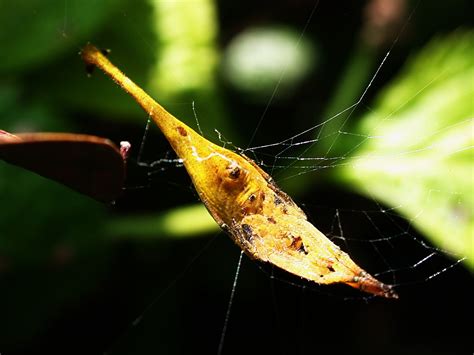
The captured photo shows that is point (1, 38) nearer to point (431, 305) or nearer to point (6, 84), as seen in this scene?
point (6, 84)

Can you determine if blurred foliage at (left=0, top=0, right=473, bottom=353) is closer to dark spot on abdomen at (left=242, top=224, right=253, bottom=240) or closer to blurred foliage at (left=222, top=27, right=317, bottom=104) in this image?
blurred foliage at (left=222, top=27, right=317, bottom=104)

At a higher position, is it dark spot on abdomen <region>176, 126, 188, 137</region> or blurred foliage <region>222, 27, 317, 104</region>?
blurred foliage <region>222, 27, 317, 104</region>

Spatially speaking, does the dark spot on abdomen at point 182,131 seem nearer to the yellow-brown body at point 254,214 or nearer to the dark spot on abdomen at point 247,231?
the yellow-brown body at point 254,214

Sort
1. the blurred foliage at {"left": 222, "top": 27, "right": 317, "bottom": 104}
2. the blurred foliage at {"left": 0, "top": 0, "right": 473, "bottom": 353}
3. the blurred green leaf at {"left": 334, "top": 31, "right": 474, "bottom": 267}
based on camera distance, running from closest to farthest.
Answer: the blurred green leaf at {"left": 334, "top": 31, "right": 474, "bottom": 267}
the blurred foliage at {"left": 0, "top": 0, "right": 473, "bottom": 353}
the blurred foliage at {"left": 222, "top": 27, "right": 317, "bottom": 104}

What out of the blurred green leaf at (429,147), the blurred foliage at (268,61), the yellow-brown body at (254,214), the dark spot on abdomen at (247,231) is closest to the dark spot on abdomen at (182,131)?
the yellow-brown body at (254,214)

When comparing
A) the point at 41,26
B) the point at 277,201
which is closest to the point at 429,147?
the point at 277,201

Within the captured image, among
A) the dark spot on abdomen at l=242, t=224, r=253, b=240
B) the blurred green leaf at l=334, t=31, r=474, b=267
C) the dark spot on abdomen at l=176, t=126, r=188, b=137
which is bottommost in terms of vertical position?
the dark spot on abdomen at l=242, t=224, r=253, b=240

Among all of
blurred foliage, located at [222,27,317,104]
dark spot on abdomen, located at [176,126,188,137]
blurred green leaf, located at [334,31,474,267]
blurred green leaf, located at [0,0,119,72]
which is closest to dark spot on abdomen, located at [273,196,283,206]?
dark spot on abdomen, located at [176,126,188,137]

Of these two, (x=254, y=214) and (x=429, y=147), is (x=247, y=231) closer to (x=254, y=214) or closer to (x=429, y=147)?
(x=254, y=214)

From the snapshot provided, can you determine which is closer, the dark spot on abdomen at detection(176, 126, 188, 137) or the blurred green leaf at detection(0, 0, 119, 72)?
the dark spot on abdomen at detection(176, 126, 188, 137)
